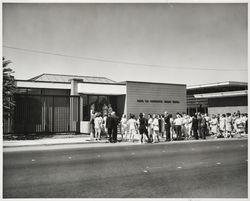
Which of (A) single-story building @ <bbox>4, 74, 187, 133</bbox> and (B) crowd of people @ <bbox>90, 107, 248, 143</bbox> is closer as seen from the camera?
(B) crowd of people @ <bbox>90, 107, 248, 143</bbox>

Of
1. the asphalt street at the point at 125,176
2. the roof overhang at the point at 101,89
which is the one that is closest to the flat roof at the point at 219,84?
the roof overhang at the point at 101,89

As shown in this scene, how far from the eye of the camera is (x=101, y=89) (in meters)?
26.3

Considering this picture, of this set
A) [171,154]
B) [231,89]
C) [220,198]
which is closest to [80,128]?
[171,154]

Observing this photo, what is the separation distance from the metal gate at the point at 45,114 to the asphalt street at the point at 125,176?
30.5ft

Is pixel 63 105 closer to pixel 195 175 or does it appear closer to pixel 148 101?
pixel 148 101

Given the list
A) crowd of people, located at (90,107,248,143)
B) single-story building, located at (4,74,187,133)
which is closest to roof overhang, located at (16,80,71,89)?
single-story building, located at (4,74,187,133)

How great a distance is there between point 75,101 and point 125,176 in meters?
15.3

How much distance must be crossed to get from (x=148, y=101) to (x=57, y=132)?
9.32 meters

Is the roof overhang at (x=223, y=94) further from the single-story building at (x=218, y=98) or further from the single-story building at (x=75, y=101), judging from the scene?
the single-story building at (x=75, y=101)

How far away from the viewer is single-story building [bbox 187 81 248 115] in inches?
1367

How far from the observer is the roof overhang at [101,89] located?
2500cm

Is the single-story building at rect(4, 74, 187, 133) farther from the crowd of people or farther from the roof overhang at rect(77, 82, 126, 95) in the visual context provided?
the crowd of people

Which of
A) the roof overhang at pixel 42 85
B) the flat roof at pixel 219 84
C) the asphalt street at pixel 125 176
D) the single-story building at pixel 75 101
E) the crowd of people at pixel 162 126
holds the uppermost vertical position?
the flat roof at pixel 219 84

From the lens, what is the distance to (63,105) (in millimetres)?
23641
